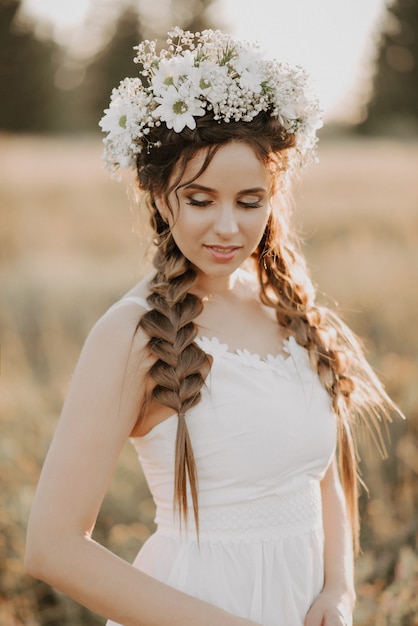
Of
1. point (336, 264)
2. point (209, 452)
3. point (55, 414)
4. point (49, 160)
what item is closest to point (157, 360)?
point (209, 452)

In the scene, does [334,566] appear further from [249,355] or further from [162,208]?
[162,208]

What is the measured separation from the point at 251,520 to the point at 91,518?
0.45 meters

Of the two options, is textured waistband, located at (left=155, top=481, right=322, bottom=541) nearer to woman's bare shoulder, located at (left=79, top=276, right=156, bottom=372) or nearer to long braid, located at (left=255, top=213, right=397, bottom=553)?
long braid, located at (left=255, top=213, right=397, bottom=553)

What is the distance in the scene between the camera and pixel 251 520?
76.5 inches

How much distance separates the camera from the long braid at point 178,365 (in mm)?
1830

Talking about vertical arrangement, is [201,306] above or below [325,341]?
above

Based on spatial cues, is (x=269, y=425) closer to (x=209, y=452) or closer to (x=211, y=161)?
(x=209, y=452)

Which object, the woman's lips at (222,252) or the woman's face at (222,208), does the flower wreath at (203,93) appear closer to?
the woman's face at (222,208)

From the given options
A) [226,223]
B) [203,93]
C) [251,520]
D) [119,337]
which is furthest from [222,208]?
[251,520]

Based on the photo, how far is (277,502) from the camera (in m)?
1.96

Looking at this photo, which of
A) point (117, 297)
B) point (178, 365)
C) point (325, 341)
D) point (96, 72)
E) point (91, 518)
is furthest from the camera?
point (96, 72)

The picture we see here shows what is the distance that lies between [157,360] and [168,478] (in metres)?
0.32

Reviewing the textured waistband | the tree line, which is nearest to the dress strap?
the textured waistband

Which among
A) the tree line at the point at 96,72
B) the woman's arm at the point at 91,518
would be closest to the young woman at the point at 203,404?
the woman's arm at the point at 91,518
